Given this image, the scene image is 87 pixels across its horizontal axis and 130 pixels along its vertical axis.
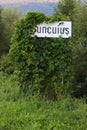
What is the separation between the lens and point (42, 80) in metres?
8.82

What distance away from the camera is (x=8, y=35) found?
13.8m

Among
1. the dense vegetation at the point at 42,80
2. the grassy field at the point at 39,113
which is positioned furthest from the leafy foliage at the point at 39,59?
the grassy field at the point at 39,113

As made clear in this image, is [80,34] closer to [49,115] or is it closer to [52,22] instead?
[52,22]

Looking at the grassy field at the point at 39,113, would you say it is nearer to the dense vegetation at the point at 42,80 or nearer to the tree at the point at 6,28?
the dense vegetation at the point at 42,80

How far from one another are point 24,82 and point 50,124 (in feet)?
7.72

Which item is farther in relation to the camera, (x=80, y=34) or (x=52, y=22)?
(x=80, y=34)

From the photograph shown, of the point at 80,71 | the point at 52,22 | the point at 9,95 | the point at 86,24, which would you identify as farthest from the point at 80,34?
the point at 9,95

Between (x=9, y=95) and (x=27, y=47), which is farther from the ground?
(x=27, y=47)

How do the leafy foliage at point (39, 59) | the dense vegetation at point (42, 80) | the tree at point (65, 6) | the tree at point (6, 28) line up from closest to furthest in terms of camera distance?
the dense vegetation at point (42, 80), the leafy foliage at point (39, 59), the tree at point (65, 6), the tree at point (6, 28)

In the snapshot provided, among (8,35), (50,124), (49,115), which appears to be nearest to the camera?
(50,124)

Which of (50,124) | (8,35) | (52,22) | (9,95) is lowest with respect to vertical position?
(8,35)

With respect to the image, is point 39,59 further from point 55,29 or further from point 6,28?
point 6,28

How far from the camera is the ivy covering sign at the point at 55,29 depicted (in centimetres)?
871

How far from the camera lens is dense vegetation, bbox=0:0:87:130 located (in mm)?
7355
